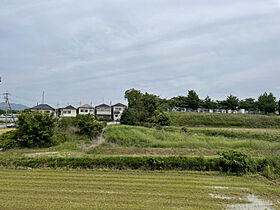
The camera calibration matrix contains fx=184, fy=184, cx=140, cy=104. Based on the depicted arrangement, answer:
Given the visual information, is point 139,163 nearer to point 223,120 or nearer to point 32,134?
point 32,134

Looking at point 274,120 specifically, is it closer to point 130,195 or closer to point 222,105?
point 222,105

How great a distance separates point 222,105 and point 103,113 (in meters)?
32.1

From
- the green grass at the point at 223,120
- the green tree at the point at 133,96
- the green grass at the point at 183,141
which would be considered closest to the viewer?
the green grass at the point at 183,141

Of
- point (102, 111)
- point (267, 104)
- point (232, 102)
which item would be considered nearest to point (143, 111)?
point (102, 111)

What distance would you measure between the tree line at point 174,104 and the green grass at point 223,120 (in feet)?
12.6

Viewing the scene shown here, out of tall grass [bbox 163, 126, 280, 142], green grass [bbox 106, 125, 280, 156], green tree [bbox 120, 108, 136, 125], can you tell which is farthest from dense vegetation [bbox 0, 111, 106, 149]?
tall grass [bbox 163, 126, 280, 142]

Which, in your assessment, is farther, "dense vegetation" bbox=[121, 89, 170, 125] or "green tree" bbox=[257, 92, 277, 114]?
"green tree" bbox=[257, 92, 277, 114]

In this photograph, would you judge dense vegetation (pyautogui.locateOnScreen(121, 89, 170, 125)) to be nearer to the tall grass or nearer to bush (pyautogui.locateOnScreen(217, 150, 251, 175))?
the tall grass

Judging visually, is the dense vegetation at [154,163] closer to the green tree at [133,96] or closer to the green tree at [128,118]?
the green tree at [128,118]

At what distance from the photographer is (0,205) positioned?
550cm

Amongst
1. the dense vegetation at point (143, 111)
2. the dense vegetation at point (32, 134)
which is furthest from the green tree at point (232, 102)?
the dense vegetation at point (32, 134)

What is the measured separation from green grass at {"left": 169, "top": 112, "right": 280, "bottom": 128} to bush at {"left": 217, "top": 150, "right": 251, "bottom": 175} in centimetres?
2474

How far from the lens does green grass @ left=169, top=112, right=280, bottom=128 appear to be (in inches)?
1400

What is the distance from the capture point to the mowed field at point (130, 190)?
18.9ft
